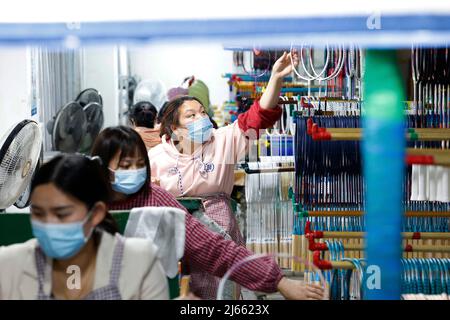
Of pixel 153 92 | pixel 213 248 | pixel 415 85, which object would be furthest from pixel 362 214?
pixel 153 92

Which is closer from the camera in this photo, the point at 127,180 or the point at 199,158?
the point at 127,180

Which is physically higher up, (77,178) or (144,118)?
(144,118)

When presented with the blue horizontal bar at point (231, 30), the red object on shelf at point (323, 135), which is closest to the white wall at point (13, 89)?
the red object on shelf at point (323, 135)

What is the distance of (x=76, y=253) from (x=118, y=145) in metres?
0.63

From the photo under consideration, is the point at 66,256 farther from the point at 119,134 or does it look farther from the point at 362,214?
the point at 362,214

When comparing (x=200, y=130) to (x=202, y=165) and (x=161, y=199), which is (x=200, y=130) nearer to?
(x=202, y=165)

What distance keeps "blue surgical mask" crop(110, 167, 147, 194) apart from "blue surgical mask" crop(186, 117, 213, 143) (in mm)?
1120

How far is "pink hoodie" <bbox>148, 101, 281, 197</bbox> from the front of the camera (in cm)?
430

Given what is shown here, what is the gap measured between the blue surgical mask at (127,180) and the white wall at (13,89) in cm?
328

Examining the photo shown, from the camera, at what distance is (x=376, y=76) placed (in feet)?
7.75

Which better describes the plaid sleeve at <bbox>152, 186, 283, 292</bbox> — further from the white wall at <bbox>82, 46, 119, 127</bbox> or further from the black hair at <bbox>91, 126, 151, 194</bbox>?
the white wall at <bbox>82, 46, 119, 127</bbox>

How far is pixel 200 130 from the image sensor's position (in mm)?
4254

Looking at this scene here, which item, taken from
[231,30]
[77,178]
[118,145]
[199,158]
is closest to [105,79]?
[199,158]
